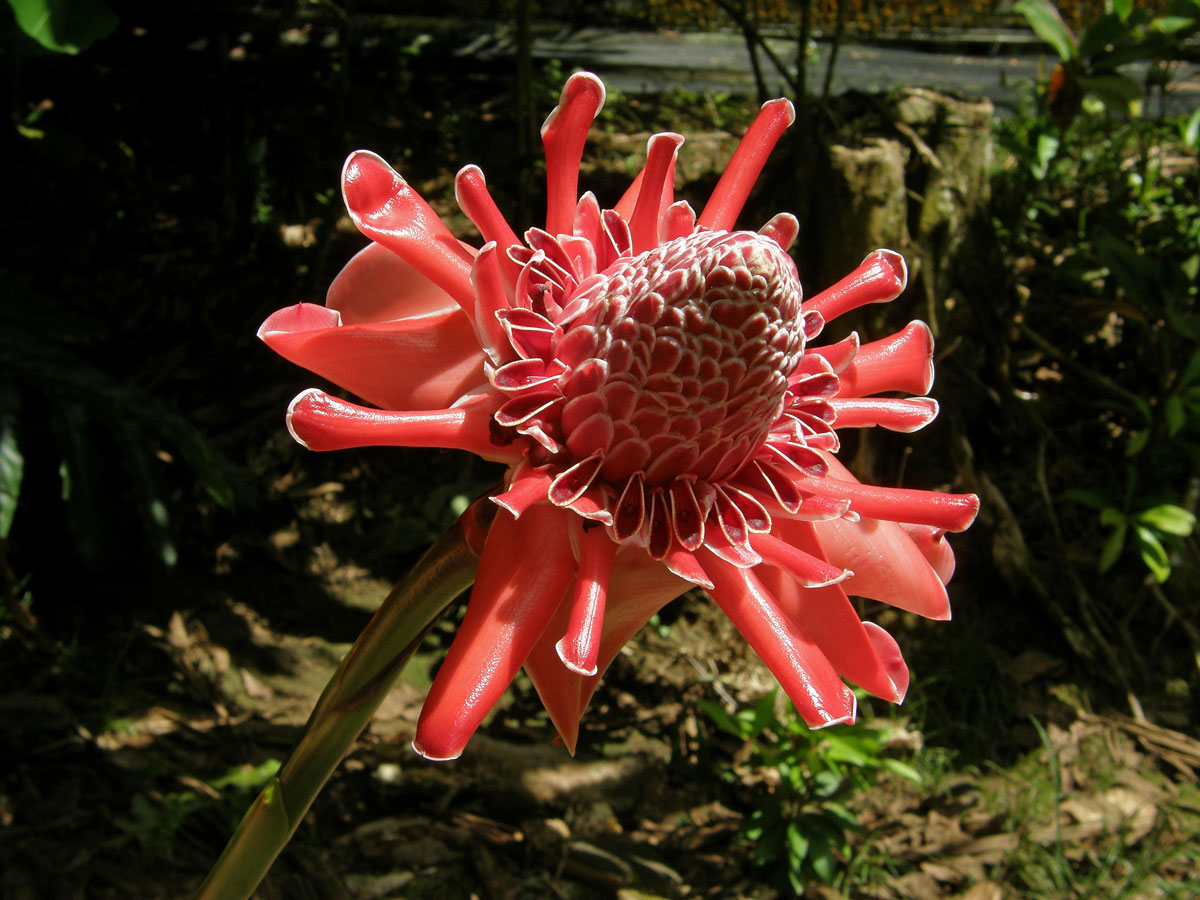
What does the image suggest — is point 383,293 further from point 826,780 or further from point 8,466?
point 826,780

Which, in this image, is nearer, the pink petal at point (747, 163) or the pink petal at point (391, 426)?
the pink petal at point (391, 426)

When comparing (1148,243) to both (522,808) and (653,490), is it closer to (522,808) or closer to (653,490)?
(522,808)

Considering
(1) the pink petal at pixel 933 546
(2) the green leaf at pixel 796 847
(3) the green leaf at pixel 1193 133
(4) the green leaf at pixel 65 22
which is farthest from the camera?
(3) the green leaf at pixel 1193 133

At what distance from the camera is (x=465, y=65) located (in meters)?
4.14

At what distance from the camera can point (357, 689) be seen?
81 cm

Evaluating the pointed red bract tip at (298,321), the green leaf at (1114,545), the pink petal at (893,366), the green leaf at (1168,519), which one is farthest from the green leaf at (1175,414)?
the pointed red bract tip at (298,321)

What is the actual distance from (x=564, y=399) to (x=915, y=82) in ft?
16.2

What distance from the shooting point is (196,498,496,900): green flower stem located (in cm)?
78

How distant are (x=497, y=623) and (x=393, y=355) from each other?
0.25m

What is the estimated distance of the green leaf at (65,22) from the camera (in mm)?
1754

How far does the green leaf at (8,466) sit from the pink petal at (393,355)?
1.48m

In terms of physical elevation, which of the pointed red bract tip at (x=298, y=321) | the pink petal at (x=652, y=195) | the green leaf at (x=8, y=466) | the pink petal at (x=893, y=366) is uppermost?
the pink petal at (x=652, y=195)

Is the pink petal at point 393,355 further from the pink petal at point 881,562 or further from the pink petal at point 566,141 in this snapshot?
the pink petal at point 881,562

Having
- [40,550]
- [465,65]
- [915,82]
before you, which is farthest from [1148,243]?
[40,550]
